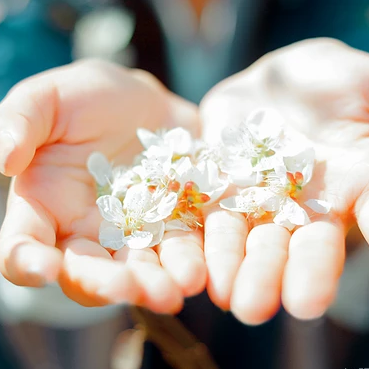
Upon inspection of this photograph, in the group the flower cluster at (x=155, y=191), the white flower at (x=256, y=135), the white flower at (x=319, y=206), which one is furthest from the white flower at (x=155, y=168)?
the white flower at (x=319, y=206)

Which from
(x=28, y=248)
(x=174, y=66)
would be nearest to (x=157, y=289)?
(x=28, y=248)

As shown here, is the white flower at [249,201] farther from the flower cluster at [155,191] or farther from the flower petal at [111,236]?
the flower petal at [111,236]

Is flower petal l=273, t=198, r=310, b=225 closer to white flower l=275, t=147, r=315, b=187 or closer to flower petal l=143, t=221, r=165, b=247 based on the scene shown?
white flower l=275, t=147, r=315, b=187

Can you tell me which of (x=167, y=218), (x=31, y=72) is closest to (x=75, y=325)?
(x=167, y=218)

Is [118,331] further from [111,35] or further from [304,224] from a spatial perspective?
[111,35]

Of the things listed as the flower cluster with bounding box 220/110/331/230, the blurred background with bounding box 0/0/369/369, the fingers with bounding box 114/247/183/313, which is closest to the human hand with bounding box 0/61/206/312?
the fingers with bounding box 114/247/183/313

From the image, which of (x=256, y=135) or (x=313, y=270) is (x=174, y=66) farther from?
(x=313, y=270)
